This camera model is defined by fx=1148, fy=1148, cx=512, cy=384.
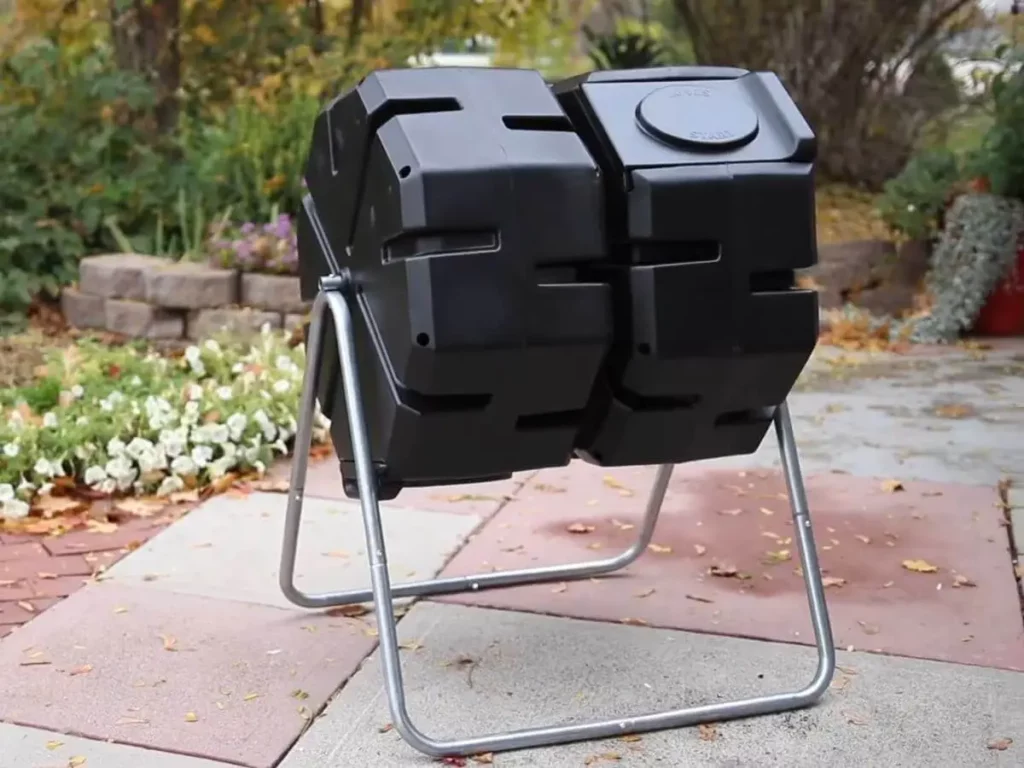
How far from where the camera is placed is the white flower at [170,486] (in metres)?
3.71

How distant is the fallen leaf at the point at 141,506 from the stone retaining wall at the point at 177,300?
6.54 ft

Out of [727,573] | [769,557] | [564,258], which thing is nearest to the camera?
[564,258]

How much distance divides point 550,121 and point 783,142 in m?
0.44

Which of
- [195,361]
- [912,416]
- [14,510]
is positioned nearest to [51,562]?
[14,510]

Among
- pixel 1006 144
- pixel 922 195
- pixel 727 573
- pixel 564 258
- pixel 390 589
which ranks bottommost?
pixel 727 573

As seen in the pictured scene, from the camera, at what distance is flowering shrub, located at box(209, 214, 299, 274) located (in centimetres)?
575

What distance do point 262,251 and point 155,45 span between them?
2.22 m

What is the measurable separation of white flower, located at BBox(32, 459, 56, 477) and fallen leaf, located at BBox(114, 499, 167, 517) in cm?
24

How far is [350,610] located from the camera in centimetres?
284

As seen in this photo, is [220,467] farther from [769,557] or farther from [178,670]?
[769,557]

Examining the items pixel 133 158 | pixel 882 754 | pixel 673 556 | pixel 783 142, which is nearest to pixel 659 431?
pixel 783 142

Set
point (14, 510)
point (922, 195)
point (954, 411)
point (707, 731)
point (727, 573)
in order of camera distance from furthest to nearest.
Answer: point (922, 195)
point (954, 411)
point (14, 510)
point (727, 573)
point (707, 731)

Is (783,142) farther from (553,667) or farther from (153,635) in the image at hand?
(153,635)

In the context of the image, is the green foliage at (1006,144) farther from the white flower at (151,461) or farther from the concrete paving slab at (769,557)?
the white flower at (151,461)
